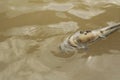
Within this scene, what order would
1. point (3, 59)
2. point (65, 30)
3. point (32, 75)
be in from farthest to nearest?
1. point (65, 30)
2. point (3, 59)
3. point (32, 75)

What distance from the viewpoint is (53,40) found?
2.60m

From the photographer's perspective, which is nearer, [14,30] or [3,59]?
[3,59]

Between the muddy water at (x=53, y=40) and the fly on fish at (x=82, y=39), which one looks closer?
the muddy water at (x=53, y=40)

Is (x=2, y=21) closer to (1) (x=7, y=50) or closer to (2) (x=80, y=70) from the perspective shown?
(1) (x=7, y=50)

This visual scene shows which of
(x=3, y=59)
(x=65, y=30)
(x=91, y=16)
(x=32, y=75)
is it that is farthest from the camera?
(x=91, y=16)

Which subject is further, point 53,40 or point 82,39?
point 53,40

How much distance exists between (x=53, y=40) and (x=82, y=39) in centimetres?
30

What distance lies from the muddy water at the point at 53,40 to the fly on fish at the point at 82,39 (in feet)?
0.15

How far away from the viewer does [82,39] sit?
96.6 inches

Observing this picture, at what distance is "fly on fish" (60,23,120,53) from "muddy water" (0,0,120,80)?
5 centimetres

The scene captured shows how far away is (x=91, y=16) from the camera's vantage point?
2910 millimetres

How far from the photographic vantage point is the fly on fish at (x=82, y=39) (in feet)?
7.99

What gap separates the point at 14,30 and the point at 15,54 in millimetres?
373

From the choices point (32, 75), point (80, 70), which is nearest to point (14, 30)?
point (32, 75)
